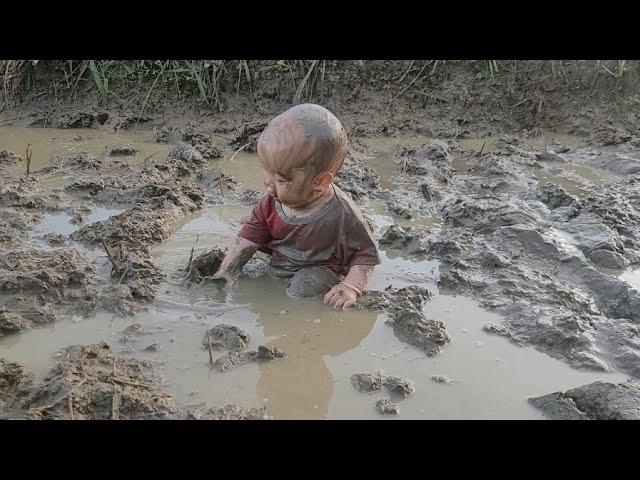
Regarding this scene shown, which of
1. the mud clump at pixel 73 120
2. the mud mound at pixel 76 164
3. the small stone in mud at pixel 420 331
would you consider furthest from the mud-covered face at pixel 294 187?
the mud clump at pixel 73 120

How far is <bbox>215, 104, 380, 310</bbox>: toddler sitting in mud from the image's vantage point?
3.55 meters

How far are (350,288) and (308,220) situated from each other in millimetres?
452

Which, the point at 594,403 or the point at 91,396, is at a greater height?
the point at 594,403

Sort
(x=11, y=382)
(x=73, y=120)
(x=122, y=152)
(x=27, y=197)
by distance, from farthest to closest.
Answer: (x=73, y=120), (x=122, y=152), (x=27, y=197), (x=11, y=382)

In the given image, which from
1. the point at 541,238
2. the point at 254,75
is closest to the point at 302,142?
the point at 541,238

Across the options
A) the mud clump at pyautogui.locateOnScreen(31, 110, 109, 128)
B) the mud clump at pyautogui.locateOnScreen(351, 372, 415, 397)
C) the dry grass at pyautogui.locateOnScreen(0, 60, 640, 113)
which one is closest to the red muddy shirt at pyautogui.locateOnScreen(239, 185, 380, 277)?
the mud clump at pyautogui.locateOnScreen(351, 372, 415, 397)

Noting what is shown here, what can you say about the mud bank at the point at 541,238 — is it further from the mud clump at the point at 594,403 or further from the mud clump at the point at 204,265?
the mud clump at the point at 204,265

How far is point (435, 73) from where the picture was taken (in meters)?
7.47

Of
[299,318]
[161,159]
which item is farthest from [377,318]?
[161,159]

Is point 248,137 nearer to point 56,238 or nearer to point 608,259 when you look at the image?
point 56,238

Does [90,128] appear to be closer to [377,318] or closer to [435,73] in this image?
[435,73]

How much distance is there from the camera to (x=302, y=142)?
353cm

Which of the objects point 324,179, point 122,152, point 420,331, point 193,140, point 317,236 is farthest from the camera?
point 193,140

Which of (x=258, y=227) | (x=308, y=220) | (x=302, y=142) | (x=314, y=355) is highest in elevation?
(x=302, y=142)
